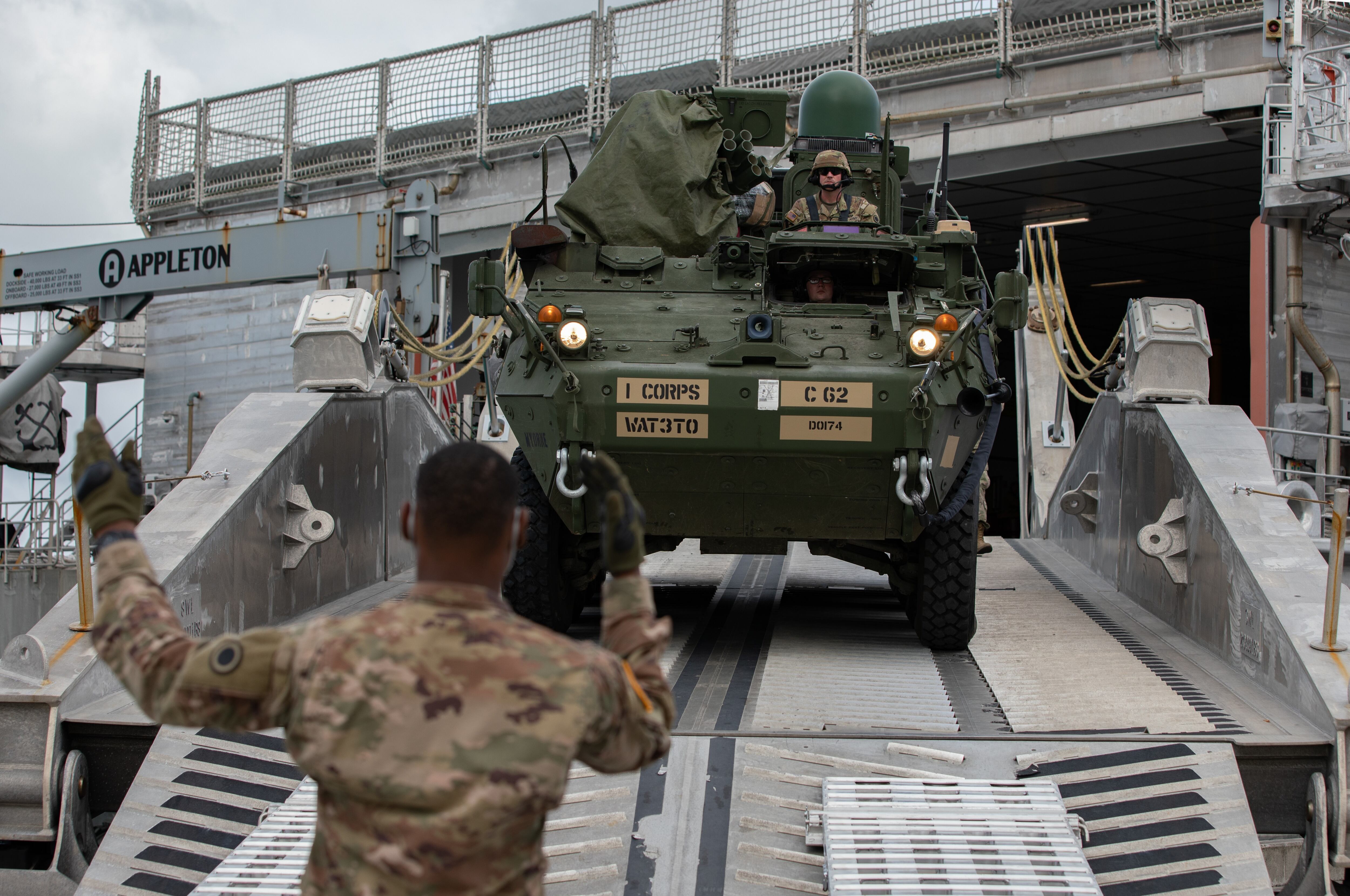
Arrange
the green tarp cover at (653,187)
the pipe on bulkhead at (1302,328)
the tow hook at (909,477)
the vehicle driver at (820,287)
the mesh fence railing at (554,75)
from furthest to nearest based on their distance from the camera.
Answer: the mesh fence railing at (554,75)
the pipe on bulkhead at (1302,328)
the green tarp cover at (653,187)
the vehicle driver at (820,287)
the tow hook at (909,477)

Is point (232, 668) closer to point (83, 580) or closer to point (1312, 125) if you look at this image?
point (83, 580)

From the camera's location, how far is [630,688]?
6.38 ft

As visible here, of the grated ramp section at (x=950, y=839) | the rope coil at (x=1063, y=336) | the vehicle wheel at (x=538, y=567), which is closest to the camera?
the grated ramp section at (x=950, y=839)

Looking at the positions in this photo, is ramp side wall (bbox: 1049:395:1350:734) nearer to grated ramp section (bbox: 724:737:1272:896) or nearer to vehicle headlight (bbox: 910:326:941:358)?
grated ramp section (bbox: 724:737:1272:896)

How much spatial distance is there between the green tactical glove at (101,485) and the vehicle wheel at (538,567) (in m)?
3.82

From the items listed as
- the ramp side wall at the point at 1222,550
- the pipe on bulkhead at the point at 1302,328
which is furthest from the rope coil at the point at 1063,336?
the pipe on bulkhead at the point at 1302,328

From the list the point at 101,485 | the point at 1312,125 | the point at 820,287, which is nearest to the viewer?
the point at 101,485

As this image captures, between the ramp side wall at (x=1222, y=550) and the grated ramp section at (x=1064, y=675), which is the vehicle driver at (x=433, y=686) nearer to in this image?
the grated ramp section at (x=1064, y=675)

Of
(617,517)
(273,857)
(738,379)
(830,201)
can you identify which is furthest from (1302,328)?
(617,517)

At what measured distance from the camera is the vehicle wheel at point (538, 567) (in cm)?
590

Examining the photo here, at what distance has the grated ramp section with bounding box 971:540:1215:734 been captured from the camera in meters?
4.73

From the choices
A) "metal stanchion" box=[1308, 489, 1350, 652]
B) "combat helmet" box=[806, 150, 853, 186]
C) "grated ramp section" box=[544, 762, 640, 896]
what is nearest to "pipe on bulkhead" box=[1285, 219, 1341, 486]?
"combat helmet" box=[806, 150, 853, 186]

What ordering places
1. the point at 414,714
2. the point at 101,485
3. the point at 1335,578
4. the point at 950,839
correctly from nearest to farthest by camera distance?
the point at 414,714 → the point at 101,485 → the point at 950,839 → the point at 1335,578

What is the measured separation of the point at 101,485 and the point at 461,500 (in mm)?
545
